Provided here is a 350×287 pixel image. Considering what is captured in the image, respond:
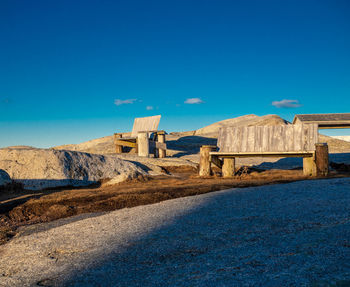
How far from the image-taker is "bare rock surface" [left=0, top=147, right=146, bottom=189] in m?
8.05

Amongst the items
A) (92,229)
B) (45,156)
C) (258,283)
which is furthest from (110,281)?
(45,156)

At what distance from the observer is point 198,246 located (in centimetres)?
300

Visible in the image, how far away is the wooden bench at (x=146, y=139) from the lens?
12.5 m

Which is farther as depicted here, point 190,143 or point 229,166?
point 190,143

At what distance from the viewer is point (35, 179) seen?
802cm

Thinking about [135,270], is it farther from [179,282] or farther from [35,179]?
[35,179]

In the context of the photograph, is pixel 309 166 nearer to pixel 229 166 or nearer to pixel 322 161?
pixel 322 161

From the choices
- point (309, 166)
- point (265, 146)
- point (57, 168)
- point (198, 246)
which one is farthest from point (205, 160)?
point (198, 246)

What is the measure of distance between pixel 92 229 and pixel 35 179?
15.4 ft

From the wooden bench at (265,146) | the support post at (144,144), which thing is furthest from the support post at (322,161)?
the support post at (144,144)

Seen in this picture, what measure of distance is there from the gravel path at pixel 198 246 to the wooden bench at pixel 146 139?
25.0 feet

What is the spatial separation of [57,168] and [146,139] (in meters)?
4.58

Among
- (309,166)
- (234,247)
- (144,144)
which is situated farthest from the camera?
(144,144)

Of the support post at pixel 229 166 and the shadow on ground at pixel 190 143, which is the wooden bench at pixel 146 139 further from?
the support post at pixel 229 166
